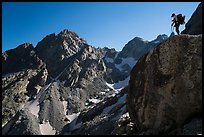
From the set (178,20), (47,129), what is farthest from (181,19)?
(47,129)

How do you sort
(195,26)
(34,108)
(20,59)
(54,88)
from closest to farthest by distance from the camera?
1. (195,26)
2. (34,108)
3. (54,88)
4. (20,59)

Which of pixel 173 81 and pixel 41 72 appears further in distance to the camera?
pixel 41 72

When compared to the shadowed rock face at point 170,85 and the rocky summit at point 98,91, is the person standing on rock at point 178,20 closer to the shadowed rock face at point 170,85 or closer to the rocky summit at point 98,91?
the rocky summit at point 98,91

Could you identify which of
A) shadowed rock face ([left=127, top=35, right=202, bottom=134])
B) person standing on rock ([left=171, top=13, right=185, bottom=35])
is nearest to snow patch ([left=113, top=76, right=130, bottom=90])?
person standing on rock ([left=171, top=13, right=185, bottom=35])

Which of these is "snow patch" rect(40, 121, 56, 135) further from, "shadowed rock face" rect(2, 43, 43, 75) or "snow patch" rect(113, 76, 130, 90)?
"snow patch" rect(113, 76, 130, 90)

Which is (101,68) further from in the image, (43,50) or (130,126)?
(130,126)

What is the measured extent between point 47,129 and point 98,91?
5690 centimetres

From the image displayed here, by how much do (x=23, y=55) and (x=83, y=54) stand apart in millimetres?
43318

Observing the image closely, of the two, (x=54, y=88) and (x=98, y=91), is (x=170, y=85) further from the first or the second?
(x=98, y=91)

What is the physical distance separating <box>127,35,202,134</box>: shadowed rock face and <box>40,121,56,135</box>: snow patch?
9781cm

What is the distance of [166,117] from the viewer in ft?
50.8

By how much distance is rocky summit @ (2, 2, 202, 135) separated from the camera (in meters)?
15.2

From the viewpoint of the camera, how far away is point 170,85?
51.1ft

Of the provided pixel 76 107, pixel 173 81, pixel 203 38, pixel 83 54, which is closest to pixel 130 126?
pixel 173 81
